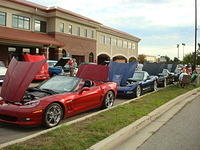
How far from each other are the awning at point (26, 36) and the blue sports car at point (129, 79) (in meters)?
15.4

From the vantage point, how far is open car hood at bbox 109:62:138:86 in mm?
12484

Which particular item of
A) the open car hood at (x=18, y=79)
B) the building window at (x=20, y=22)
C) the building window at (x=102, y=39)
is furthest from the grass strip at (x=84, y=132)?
the building window at (x=102, y=39)

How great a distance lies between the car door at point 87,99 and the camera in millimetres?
7437

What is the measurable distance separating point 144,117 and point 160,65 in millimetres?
11001

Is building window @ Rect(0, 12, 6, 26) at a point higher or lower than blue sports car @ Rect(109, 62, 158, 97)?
higher

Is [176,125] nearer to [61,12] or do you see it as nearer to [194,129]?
[194,129]

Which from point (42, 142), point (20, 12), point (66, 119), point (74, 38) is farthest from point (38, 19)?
point (42, 142)

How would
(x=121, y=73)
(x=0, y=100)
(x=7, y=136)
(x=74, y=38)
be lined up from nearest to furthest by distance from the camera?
(x=7, y=136) < (x=0, y=100) < (x=121, y=73) < (x=74, y=38)

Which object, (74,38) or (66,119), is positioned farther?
(74,38)

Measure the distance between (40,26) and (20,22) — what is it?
3.17 meters

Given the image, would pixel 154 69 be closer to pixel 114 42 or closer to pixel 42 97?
pixel 42 97

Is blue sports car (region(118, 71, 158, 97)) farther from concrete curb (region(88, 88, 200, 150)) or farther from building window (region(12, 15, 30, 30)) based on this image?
building window (region(12, 15, 30, 30))

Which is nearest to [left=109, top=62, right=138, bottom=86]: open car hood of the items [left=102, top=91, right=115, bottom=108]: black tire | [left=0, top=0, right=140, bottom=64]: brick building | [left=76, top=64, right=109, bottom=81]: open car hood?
[left=76, top=64, right=109, bottom=81]: open car hood

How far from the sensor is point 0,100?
6742mm
